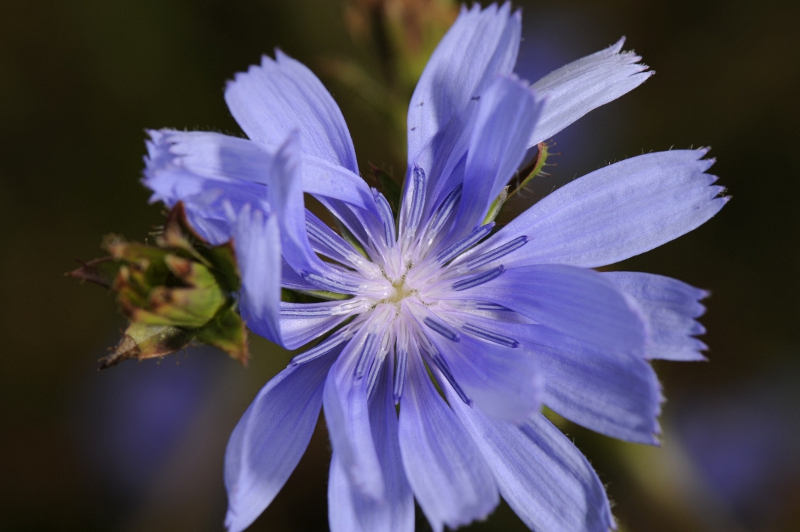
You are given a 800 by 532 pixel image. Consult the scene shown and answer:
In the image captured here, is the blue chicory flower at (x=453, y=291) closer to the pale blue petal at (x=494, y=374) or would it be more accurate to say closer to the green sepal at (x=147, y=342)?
the pale blue petal at (x=494, y=374)

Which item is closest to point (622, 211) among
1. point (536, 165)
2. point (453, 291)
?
point (536, 165)

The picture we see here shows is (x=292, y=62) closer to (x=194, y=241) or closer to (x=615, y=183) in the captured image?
(x=194, y=241)

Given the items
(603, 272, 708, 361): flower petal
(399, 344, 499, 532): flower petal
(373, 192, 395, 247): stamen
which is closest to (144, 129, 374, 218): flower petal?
(373, 192, 395, 247): stamen

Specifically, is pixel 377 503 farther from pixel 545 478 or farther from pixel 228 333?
pixel 228 333

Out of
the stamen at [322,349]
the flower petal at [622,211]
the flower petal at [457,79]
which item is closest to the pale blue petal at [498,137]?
the flower petal at [457,79]

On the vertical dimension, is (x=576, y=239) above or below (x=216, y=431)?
above

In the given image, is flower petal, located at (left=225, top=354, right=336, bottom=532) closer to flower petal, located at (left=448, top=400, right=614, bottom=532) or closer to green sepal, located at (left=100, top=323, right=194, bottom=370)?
green sepal, located at (left=100, top=323, right=194, bottom=370)

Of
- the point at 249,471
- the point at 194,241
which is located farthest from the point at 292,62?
the point at 249,471
